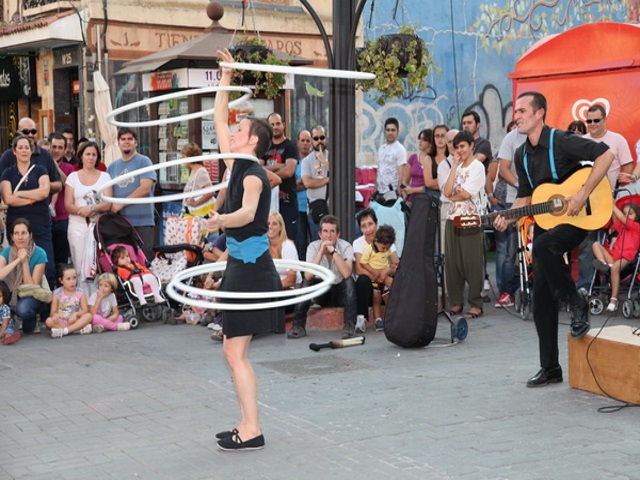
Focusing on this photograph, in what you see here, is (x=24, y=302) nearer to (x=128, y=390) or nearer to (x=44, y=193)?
(x=44, y=193)

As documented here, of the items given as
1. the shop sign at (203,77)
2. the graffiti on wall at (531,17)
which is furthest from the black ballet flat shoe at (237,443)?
the graffiti on wall at (531,17)

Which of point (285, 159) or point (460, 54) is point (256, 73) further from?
point (460, 54)

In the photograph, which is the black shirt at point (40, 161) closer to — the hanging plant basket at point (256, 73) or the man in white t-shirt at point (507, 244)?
the hanging plant basket at point (256, 73)

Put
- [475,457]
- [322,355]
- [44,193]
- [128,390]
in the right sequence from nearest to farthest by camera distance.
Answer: [475,457] < [128,390] < [322,355] < [44,193]

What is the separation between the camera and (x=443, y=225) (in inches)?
515

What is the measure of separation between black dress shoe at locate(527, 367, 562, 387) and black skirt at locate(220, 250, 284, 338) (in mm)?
2405

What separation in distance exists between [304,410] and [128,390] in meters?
1.66

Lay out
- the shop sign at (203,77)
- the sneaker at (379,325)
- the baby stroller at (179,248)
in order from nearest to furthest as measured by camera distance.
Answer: the sneaker at (379,325) < the baby stroller at (179,248) < the shop sign at (203,77)

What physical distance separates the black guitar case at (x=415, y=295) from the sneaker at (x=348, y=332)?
0.65 m

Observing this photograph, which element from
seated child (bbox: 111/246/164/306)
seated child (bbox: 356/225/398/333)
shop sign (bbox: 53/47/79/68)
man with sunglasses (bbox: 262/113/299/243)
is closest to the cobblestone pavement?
seated child (bbox: 356/225/398/333)

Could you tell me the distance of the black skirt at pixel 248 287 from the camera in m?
6.95

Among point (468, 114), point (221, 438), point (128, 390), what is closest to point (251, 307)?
point (221, 438)

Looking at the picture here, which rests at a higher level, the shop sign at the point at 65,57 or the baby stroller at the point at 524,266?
the shop sign at the point at 65,57

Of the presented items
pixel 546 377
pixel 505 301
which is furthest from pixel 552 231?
pixel 505 301
